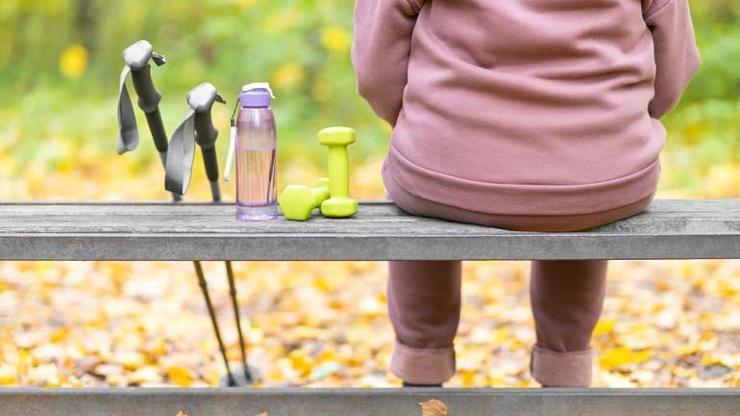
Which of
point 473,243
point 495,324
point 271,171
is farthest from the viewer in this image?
point 495,324

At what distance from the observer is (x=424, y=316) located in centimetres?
246

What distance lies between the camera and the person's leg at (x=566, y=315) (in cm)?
250

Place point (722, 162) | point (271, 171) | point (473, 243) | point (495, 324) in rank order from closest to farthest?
point (473, 243)
point (271, 171)
point (495, 324)
point (722, 162)

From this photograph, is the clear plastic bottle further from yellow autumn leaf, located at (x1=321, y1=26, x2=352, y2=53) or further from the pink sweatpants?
yellow autumn leaf, located at (x1=321, y1=26, x2=352, y2=53)

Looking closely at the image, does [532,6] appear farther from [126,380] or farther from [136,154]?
[136,154]

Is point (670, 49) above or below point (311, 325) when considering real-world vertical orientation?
above

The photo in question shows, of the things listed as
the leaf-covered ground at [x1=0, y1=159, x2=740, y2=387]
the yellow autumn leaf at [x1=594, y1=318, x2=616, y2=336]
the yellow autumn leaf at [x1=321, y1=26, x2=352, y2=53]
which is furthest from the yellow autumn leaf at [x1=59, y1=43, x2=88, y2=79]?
the yellow autumn leaf at [x1=594, y1=318, x2=616, y2=336]

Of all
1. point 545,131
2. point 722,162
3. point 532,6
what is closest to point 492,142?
point 545,131

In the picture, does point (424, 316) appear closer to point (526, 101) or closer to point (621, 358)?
point (526, 101)

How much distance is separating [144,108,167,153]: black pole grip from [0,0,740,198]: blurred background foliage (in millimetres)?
3285

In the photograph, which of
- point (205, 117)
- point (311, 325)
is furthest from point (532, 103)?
point (311, 325)

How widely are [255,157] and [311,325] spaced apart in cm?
175

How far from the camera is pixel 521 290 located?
4.26m

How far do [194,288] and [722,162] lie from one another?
10.3 feet
